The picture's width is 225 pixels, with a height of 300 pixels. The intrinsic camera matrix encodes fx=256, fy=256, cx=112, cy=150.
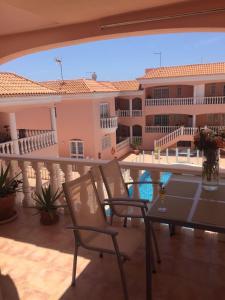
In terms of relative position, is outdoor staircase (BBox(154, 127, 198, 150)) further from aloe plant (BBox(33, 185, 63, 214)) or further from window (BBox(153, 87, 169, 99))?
aloe plant (BBox(33, 185, 63, 214))

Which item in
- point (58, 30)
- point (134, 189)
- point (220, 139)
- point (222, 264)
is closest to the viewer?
point (220, 139)

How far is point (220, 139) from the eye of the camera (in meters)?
2.32

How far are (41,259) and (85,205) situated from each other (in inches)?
34.1

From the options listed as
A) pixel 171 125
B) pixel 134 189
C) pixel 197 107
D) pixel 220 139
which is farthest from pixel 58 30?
pixel 171 125

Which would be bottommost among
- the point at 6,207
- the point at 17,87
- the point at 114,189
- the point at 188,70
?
the point at 6,207

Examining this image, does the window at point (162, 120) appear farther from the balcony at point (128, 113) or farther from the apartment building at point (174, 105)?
the balcony at point (128, 113)

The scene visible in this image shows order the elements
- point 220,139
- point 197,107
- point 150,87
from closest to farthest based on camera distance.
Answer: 1. point 220,139
2. point 197,107
3. point 150,87

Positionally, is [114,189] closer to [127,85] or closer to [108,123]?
[108,123]

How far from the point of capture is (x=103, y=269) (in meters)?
2.53

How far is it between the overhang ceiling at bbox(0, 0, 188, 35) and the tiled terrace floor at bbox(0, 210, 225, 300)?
261cm

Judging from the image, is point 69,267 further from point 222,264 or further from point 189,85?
point 189,85

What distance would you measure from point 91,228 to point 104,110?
658 inches

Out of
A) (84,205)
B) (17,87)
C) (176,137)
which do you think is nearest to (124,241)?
(84,205)

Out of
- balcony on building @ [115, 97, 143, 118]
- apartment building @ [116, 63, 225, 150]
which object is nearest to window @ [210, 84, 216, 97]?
apartment building @ [116, 63, 225, 150]
